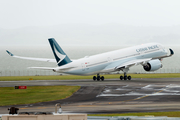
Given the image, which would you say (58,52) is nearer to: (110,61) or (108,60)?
(108,60)

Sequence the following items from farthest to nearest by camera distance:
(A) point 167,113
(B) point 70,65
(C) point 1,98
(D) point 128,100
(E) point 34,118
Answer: (B) point 70,65, (C) point 1,98, (D) point 128,100, (A) point 167,113, (E) point 34,118

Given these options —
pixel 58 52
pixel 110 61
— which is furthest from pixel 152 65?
pixel 58 52

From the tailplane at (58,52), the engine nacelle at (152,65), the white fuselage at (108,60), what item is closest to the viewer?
the tailplane at (58,52)

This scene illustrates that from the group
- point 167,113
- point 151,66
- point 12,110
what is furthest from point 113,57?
point 12,110

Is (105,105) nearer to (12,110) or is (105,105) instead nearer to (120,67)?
(12,110)

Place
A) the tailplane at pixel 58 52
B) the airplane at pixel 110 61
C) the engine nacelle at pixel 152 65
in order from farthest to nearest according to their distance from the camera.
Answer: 1. the engine nacelle at pixel 152 65
2. the airplane at pixel 110 61
3. the tailplane at pixel 58 52

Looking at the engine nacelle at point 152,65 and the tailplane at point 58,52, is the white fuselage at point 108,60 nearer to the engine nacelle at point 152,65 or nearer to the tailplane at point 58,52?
the tailplane at point 58,52

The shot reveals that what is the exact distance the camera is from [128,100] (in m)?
41.6

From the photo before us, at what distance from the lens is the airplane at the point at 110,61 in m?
66.9

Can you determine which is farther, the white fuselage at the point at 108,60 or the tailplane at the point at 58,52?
the white fuselage at the point at 108,60

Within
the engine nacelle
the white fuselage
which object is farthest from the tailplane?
the engine nacelle

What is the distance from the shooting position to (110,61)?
75.4 meters

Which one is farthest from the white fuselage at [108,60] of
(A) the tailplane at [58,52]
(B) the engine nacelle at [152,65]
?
(B) the engine nacelle at [152,65]

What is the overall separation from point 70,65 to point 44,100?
2429cm
